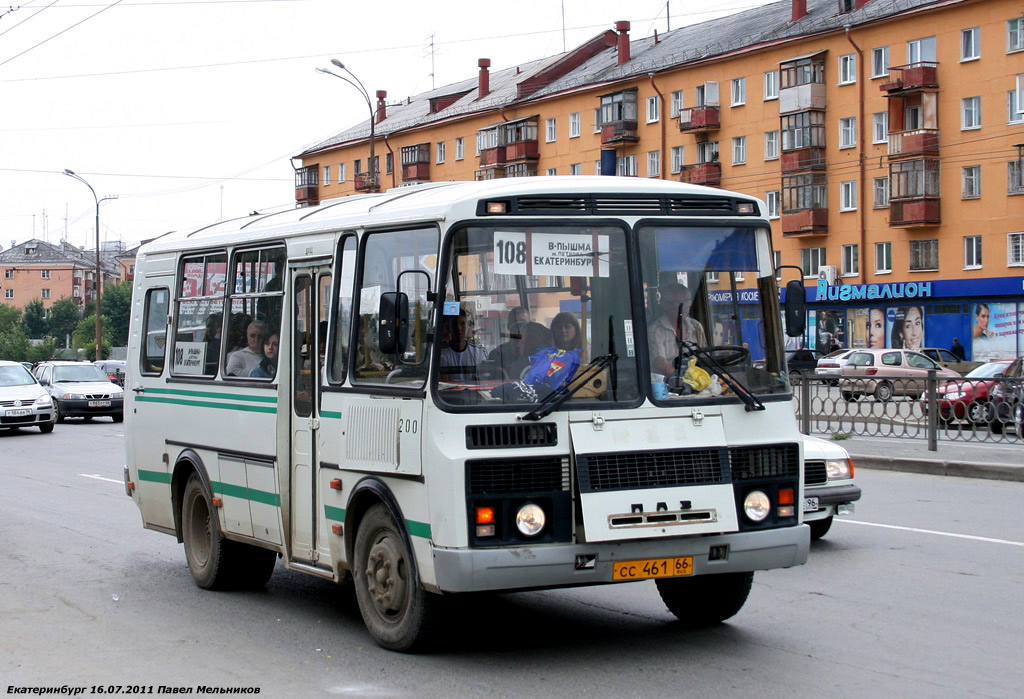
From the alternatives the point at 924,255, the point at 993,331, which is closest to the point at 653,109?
the point at 924,255

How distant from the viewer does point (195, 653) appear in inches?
288

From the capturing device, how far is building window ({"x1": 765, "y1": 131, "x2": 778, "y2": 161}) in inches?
2307

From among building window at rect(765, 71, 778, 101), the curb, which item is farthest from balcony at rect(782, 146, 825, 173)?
the curb

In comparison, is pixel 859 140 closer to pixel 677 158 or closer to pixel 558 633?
pixel 677 158

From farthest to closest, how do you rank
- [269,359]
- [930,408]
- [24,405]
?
[24,405], [930,408], [269,359]

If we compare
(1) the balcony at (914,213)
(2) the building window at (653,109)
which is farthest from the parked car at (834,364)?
(2) the building window at (653,109)

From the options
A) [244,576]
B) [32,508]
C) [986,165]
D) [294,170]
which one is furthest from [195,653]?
[294,170]

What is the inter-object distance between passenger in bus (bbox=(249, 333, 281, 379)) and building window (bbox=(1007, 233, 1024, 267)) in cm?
4453

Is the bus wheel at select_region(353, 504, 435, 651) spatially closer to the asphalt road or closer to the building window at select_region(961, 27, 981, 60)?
the asphalt road

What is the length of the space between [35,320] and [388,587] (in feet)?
491

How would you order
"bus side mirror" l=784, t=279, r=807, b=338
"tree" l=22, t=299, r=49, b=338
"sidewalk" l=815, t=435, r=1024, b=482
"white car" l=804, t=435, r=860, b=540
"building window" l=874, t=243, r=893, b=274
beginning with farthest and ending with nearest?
"tree" l=22, t=299, r=49, b=338 → "building window" l=874, t=243, r=893, b=274 → "sidewalk" l=815, t=435, r=1024, b=482 → "white car" l=804, t=435, r=860, b=540 → "bus side mirror" l=784, t=279, r=807, b=338

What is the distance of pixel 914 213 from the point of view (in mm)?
51062

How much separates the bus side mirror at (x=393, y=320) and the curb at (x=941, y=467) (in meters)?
11.8

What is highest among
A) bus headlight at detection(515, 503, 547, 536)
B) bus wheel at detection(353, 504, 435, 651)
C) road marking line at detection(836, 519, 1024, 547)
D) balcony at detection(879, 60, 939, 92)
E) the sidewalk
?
balcony at detection(879, 60, 939, 92)
